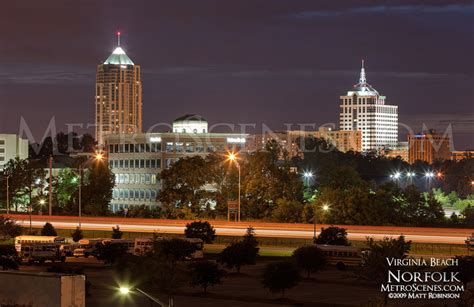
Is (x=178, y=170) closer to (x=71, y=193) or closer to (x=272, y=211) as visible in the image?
(x=272, y=211)

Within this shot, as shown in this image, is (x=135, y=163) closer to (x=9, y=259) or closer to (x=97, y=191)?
(x=97, y=191)

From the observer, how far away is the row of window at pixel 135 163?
131875 millimetres

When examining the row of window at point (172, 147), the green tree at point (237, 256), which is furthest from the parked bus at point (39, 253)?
the row of window at point (172, 147)

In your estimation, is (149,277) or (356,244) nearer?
(149,277)

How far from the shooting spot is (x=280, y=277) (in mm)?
45250

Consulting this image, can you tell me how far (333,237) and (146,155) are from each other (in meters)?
72.3

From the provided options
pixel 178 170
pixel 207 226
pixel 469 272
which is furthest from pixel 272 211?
pixel 469 272

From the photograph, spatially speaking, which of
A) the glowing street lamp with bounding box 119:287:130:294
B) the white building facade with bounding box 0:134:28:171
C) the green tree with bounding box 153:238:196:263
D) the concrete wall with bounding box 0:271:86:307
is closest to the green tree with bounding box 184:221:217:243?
the green tree with bounding box 153:238:196:263

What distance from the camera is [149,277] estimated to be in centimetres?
4391

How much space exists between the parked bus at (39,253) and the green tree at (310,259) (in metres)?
17.0

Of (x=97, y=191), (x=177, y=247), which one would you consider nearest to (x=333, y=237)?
(x=177, y=247)

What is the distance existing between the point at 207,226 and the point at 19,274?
45.3m

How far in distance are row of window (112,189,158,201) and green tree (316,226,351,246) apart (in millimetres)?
65833

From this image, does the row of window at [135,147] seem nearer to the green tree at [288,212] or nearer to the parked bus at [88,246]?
the green tree at [288,212]
